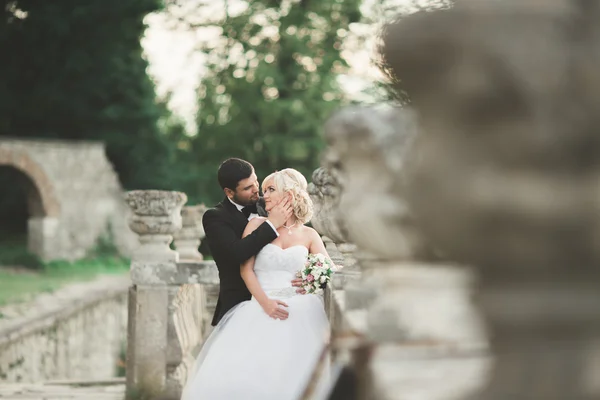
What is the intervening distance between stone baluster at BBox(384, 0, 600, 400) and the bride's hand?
3395 mm

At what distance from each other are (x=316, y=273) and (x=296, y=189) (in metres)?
0.48

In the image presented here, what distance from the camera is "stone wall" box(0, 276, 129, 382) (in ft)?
34.1

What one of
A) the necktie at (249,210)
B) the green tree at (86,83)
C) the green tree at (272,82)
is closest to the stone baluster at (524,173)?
the necktie at (249,210)

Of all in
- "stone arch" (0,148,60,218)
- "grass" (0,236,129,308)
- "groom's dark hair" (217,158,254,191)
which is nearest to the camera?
"groom's dark hair" (217,158,254,191)

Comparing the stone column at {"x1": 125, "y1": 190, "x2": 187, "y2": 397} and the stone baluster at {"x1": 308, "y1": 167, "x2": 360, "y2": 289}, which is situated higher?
the stone baluster at {"x1": 308, "y1": 167, "x2": 360, "y2": 289}

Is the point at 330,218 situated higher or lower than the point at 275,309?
higher

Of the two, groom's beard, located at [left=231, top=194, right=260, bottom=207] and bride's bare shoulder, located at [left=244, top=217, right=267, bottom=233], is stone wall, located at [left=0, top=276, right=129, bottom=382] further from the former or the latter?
bride's bare shoulder, located at [left=244, top=217, right=267, bottom=233]

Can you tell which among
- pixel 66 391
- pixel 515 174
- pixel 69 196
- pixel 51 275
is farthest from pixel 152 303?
pixel 69 196

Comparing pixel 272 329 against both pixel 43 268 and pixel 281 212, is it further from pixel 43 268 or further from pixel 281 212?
pixel 43 268

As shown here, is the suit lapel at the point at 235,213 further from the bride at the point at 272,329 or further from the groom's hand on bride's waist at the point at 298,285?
the groom's hand on bride's waist at the point at 298,285

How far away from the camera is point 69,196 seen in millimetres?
23172

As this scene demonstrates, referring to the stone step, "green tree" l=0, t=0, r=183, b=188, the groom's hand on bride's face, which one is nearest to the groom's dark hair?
the groom's hand on bride's face

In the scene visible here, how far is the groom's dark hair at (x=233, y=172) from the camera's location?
5.09 meters

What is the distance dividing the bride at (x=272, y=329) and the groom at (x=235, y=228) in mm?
69
